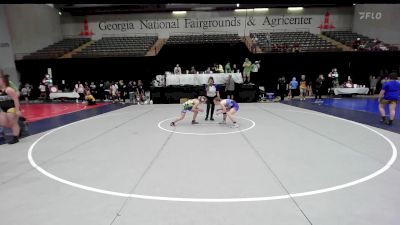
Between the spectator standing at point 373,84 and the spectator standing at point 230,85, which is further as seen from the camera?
the spectator standing at point 373,84

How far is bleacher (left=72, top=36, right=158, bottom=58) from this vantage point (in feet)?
75.8

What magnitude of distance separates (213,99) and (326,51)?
14.6m

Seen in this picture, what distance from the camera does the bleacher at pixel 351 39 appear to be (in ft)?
67.9

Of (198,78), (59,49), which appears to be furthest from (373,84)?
(59,49)

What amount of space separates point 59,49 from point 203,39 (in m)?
13.6

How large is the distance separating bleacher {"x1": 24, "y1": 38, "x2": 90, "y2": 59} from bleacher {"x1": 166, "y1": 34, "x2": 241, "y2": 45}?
31.0ft

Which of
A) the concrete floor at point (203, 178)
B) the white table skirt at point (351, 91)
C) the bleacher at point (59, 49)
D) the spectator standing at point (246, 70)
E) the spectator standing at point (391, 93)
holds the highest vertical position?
the bleacher at point (59, 49)

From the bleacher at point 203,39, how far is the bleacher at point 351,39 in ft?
29.7

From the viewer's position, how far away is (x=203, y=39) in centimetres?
2408

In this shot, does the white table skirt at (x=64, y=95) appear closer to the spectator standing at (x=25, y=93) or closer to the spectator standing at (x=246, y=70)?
the spectator standing at (x=25, y=93)

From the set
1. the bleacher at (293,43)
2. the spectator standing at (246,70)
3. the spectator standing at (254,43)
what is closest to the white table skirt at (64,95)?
the spectator standing at (246,70)

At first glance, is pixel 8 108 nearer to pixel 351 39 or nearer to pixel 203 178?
pixel 203 178

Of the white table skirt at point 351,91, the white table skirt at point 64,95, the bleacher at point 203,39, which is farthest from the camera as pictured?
the bleacher at point 203,39

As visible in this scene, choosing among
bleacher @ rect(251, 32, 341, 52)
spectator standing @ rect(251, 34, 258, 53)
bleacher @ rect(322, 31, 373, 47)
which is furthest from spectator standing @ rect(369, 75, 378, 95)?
spectator standing @ rect(251, 34, 258, 53)
